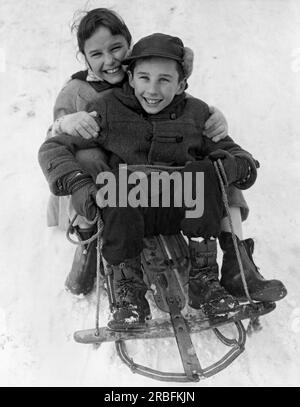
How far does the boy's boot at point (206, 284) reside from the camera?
204 centimetres

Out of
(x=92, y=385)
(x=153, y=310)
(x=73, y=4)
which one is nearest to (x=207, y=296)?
(x=153, y=310)

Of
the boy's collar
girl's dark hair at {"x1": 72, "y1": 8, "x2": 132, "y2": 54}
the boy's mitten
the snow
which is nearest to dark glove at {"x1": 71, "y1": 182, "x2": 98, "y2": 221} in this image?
the boy's mitten

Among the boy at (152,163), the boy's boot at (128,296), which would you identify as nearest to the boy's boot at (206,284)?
the boy at (152,163)

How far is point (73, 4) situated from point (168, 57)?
3322mm

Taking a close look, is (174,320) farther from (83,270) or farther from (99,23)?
(99,23)

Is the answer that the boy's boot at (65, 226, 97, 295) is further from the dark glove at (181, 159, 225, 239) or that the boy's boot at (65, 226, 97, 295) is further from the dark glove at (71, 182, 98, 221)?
the dark glove at (181, 159, 225, 239)

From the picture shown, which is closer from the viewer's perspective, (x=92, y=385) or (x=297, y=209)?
(x=92, y=385)

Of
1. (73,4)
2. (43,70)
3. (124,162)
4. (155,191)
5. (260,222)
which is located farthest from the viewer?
(73,4)

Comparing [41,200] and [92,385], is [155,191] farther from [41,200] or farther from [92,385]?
[41,200]

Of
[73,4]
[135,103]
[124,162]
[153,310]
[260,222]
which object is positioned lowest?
[153,310]

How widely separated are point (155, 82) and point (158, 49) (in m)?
0.13

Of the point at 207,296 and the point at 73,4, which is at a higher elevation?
the point at 73,4

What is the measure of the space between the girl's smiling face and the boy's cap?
8.2 inches

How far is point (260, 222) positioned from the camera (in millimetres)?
3100
